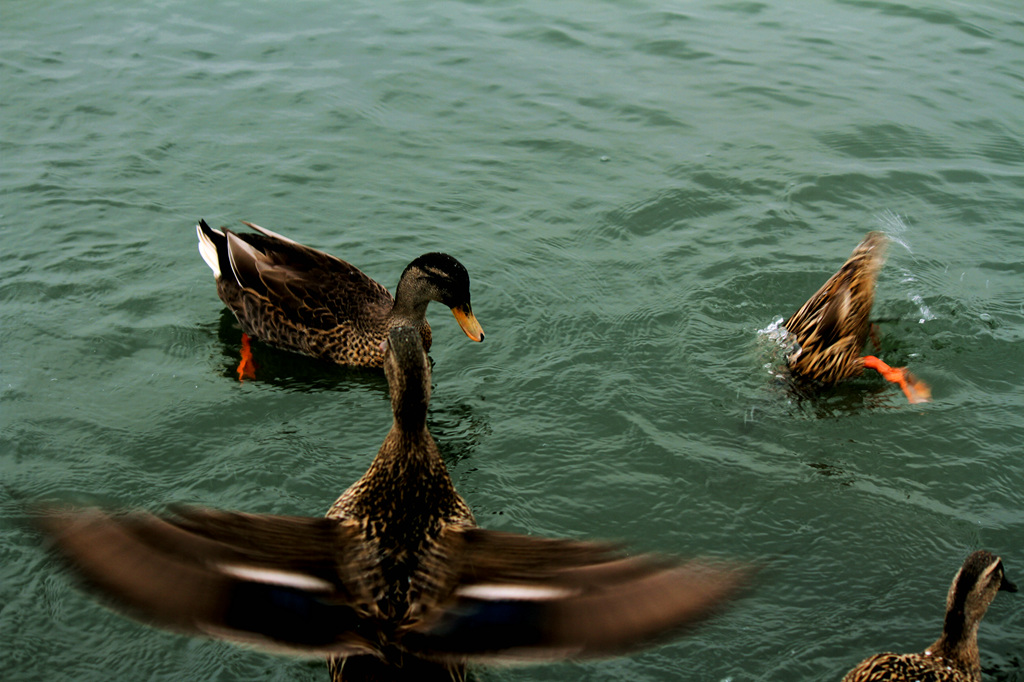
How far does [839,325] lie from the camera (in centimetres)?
600

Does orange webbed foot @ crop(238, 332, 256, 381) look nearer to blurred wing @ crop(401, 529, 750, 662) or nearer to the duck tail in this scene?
the duck tail

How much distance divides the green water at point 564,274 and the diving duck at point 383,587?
119 centimetres

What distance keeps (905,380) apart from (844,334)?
500 millimetres

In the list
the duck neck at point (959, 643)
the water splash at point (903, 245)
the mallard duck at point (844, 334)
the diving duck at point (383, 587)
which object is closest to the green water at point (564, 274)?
the water splash at point (903, 245)

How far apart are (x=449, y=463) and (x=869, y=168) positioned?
17.0ft

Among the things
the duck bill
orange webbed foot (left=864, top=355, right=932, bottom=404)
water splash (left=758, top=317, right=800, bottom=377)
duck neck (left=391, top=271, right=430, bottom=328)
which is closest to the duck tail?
duck neck (left=391, top=271, right=430, bottom=328)

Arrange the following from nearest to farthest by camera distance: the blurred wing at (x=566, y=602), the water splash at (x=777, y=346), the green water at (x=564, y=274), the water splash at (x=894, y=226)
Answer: the blurred wing at (x=566, y=602)
the green water at (x=564, y=274)
the water splash at (x=777, y=346)
the water splash at (x=894, y=226)

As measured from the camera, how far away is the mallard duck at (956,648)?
149 inches

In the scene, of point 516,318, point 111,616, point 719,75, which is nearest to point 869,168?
point 719,75

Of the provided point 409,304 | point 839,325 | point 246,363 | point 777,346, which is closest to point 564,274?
point 409,304

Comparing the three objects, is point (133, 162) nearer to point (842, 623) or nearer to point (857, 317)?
point (857, 317)

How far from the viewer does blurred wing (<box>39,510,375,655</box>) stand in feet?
8.94

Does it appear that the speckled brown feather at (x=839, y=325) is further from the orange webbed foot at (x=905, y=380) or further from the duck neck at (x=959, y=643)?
the duck neck at (x=959, y=643)

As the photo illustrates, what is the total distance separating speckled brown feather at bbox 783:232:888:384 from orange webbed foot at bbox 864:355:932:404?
0.09m
